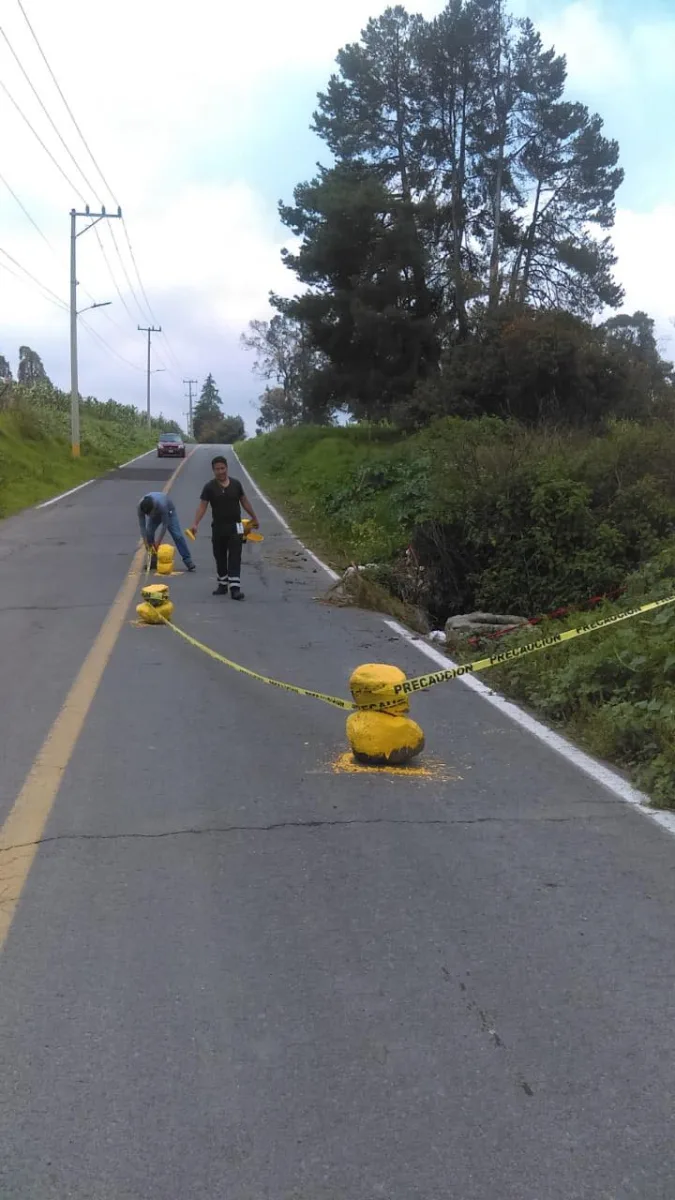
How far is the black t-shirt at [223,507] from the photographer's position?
1166 centimetres

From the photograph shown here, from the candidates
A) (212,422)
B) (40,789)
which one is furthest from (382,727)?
(212,422)

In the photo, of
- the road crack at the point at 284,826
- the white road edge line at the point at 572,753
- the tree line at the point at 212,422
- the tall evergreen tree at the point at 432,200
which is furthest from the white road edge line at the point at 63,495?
the tree line at the point at 212,422

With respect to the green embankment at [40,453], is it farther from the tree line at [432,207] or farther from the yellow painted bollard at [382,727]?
the yellow painted bollard at [382,727]

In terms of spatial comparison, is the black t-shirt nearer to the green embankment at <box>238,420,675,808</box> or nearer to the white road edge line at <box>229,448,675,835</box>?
the green embankment at <box>238,420,675,808</box>

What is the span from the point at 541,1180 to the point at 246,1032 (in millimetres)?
1001

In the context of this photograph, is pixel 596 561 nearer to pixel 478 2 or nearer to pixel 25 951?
pixel 25 951

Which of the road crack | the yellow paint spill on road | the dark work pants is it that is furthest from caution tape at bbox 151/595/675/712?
the dark work pants

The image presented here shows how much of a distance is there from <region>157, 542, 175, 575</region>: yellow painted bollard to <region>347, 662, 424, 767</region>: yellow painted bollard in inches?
324

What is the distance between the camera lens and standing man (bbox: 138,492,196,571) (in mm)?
13320

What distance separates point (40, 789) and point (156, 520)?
864 cm

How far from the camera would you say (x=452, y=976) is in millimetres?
3352

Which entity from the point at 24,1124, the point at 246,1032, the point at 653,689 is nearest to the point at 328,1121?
the point at 246,1032

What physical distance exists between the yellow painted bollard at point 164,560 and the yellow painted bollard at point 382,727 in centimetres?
823

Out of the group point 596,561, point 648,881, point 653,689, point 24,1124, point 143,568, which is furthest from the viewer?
point 143,568
